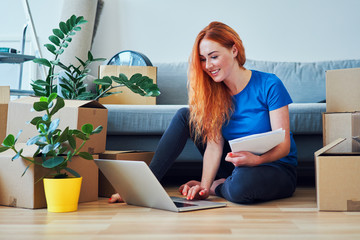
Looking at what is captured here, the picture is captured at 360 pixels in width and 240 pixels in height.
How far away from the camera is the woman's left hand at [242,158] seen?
145cm

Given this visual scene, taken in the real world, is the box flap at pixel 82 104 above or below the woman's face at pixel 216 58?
below

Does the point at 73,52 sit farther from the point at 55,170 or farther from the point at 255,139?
the point at 255,139

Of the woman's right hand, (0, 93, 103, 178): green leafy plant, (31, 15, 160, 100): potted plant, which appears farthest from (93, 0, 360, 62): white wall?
(0, 93, 103, 178): green leafy plant

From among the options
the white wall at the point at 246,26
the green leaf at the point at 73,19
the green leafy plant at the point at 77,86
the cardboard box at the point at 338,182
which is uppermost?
the white wall at the point at 246,26

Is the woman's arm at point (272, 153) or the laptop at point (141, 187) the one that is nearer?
the laptop at point (141, 187)

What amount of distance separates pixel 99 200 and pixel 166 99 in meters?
1.14

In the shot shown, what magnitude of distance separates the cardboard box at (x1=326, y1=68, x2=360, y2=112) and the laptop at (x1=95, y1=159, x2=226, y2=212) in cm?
63

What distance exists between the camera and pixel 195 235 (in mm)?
1022

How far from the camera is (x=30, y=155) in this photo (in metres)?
1.43

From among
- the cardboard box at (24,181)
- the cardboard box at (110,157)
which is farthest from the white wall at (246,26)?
the cardboard box at (24,181)

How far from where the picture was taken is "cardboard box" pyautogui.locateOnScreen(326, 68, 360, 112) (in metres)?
1.60

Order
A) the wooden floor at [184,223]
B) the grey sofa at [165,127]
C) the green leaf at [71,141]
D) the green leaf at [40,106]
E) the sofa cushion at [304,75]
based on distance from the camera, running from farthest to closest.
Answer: the sofa cushion at [304,75] → the grey sofa at [165,127] → the green leaf at [71,141] → the green leaf at [40,106] → the wooden floor at [184,223]

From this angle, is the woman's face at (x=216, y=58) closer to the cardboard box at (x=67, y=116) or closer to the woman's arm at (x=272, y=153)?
the woman's arm at (x=272, y=153)

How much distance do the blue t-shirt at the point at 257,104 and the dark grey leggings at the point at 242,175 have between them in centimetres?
10
